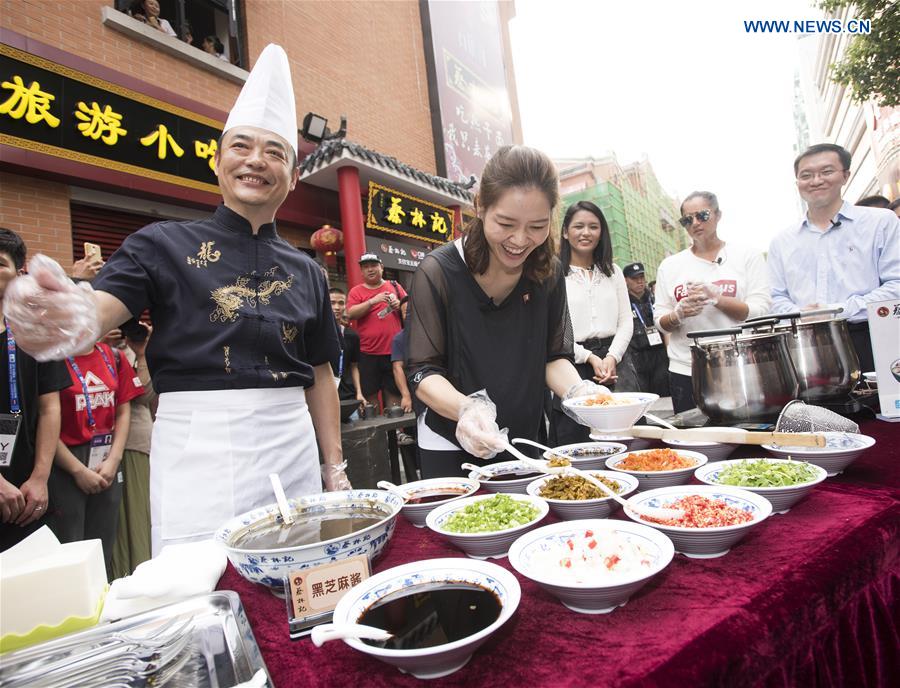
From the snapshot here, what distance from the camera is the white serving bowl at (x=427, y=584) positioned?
2.15 ft

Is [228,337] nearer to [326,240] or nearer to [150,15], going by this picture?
[326,240]

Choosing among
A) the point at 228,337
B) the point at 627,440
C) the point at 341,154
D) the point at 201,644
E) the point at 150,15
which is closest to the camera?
the point at 201,644

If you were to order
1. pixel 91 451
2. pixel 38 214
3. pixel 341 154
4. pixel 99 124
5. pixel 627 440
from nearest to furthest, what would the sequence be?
pixel 627 440
pixel 91 451
pixel 38 214
pixel 99 124
pixel 341 154

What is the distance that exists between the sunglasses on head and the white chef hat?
257cm

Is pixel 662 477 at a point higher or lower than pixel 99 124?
lower

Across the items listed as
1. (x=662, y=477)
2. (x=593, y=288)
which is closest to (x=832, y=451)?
(x=662, y=477)

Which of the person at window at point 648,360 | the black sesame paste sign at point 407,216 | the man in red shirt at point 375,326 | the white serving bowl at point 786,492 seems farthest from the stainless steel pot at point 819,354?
the black sesame paste sign at point 407,216

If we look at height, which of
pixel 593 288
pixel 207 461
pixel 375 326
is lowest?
pixel 207 461

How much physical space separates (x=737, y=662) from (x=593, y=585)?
0.71 ft

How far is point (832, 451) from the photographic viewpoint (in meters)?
1.31

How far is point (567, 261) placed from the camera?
11.9ft

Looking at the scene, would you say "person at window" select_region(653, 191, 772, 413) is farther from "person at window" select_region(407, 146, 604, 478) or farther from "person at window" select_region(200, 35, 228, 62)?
"person at window" select_region(200, 35, 228, 62)

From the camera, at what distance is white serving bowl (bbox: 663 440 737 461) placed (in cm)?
160

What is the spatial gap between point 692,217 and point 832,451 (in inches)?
94.5
